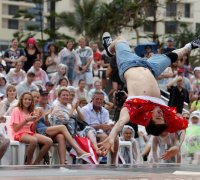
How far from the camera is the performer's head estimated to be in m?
11.2

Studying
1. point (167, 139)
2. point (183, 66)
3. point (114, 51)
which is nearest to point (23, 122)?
point (114, 51)

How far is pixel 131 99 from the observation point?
11289mm

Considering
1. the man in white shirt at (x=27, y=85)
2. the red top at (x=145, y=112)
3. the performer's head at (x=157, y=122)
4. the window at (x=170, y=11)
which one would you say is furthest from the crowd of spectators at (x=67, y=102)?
the window at (x=170, y=11)

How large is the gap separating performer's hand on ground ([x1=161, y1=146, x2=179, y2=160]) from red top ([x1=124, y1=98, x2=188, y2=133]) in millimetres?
1979

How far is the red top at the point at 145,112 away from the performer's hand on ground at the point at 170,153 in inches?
77.9

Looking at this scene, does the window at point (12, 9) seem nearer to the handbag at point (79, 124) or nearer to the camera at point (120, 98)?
the camera at point (120, 98)

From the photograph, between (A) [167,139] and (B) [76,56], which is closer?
(A) [167,139]

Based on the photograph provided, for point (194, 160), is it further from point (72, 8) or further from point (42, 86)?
point (72, 8)

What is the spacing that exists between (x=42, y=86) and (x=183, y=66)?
20.5 ft

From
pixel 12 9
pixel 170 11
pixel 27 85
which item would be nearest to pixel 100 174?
pixel 27 85

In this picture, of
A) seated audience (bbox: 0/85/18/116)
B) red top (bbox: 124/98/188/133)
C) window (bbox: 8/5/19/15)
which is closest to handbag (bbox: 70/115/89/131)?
seated audience (bbox: 0/85/18/116)

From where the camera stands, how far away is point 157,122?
11258 mm

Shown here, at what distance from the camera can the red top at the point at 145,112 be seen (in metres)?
11.2

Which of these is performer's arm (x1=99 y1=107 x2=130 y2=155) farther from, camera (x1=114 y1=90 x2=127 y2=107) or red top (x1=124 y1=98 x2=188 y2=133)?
camera (x1=114 y1=90 x2=127 y2=107)
